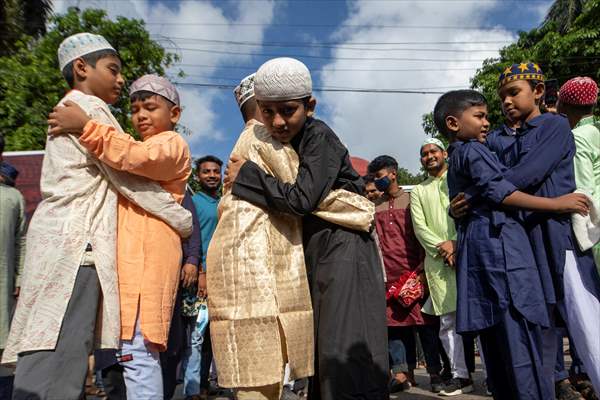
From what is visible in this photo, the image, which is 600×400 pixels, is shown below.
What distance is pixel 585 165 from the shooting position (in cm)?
352

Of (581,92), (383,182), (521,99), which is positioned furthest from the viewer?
(383,182)

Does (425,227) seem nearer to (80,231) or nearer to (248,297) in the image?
(248,297)

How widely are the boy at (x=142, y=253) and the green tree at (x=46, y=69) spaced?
718 centimetres

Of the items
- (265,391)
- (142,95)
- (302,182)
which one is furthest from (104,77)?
(265,391)

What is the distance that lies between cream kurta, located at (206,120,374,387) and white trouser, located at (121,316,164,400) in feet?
1.06

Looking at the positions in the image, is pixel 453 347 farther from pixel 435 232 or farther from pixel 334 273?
pixel 334 273

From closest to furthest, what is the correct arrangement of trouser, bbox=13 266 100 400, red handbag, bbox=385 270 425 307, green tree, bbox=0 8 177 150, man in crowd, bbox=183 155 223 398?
trouser, bbox=13 266 100 400, man in crowd, bbox=183 155 223 398, red handbag, bbox=385 270 425 307, green tree, bbox=0 8 177 150

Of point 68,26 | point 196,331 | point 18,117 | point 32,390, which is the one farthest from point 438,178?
point 68,26

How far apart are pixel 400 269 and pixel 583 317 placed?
2.69m

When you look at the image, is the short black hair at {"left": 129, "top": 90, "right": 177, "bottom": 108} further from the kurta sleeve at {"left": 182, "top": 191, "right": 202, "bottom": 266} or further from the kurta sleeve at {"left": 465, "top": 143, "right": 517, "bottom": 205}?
the kurta sleeve at {"left": 465, "top": 143, "right": 517, "bottom": 205}

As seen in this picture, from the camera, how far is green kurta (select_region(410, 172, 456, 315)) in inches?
191

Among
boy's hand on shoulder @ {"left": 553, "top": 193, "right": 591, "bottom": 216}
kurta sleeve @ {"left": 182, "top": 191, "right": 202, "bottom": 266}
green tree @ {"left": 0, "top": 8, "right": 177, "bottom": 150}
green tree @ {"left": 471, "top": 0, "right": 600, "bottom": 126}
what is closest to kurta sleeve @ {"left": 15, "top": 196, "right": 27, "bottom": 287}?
kurta sleeve @ {"left": 182, "top": 191, "right": 202, "bottom": 266}

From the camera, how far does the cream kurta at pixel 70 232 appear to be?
2.28 metres

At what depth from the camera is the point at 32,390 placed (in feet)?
7.21
